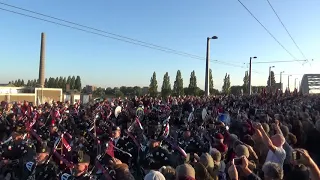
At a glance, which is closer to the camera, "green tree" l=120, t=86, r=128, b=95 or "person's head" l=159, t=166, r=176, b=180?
"person's head" l=159, t=166, r=176, b=180

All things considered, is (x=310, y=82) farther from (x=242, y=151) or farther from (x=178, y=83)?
(x=242, y=151)

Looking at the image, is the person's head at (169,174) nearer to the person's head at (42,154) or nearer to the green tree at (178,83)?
the person's head at (42,154)

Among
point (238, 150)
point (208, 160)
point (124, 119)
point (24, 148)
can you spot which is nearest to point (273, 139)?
Result: point (238, 150)

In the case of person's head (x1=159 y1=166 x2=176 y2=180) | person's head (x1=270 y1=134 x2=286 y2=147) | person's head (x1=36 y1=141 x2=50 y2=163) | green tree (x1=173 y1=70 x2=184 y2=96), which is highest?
green tree (x1=173 y1=70 x2=184 y2=96)

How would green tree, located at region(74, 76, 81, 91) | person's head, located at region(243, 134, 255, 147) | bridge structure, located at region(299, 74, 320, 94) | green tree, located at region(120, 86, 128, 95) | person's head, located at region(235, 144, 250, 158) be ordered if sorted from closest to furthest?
person's head, located at region(235, 144, 250, 158), person's head, located at region(243, 134, 255, 147), bridge structure, located at region(299, 74, 320, 94), green tree, located at region(120, 86, 128, 95), green tree, located at region(74, 76, 81, 91)

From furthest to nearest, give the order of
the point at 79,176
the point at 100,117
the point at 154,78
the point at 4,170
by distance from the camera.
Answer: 1. the point at 154,78
2. the point at 100,117
3. the point at 4,170
4. the point at 79,176

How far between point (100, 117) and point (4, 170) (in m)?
8.01

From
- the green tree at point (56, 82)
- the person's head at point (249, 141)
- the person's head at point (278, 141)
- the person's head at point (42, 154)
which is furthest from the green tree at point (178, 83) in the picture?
the person's head at point (278, 141)

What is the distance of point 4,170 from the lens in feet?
24.3

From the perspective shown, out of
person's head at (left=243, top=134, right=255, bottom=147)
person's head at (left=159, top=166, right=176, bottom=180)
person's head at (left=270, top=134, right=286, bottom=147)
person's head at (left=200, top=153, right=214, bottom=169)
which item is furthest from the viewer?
person's head at (left=243, top=134, right=255, bottom=147)

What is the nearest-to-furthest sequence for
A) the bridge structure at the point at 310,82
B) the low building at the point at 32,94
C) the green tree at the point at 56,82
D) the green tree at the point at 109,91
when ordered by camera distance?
the low building at the point at 32,94 → the bridge structure at the point at 310,82 → the green tree at the point at 109,91 → the green tree at the point at 56,82

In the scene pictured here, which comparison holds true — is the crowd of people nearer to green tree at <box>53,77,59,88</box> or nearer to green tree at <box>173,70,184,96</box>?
green tree at <box>173,70,184,96</box>

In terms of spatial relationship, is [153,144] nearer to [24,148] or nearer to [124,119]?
[24,148]

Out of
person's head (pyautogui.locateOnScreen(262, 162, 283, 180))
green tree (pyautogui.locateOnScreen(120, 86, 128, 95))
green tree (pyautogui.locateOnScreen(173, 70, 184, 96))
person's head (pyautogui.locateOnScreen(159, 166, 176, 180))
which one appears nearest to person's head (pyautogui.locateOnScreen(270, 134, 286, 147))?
person's head (pyautogui.locateOnScreen(262, 162, 283, 180))
